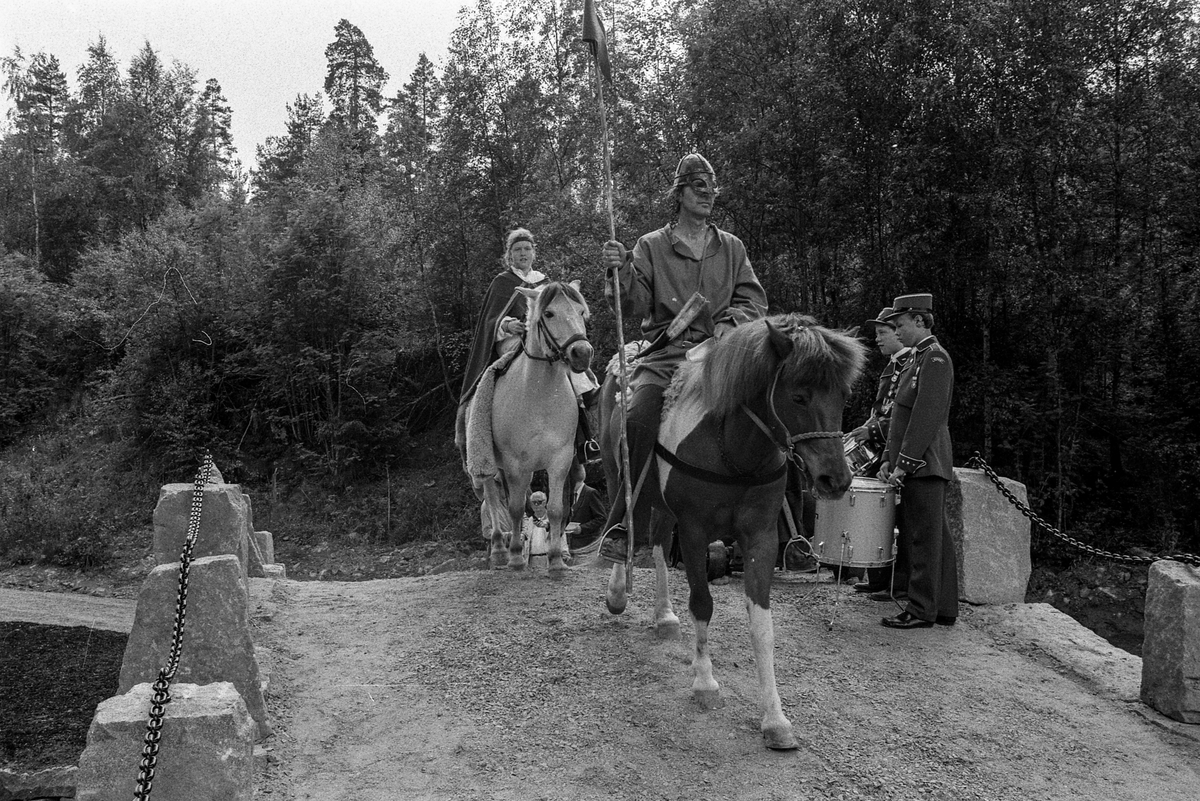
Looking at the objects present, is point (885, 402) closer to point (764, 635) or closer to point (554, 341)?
point (554, 341)

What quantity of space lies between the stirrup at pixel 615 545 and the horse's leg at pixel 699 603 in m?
0.81

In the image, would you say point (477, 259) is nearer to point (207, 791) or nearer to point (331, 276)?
point (331, 276)

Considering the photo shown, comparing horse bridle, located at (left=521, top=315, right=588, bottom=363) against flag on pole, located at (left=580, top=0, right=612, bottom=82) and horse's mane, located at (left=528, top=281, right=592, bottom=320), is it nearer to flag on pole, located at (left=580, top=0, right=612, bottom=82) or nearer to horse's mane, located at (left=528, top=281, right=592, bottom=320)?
horse's mane, located at (left=528, top=281, right=592, bottom=320)

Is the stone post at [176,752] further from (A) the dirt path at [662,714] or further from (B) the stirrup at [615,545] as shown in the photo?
(B) the stirrup at [615,545]

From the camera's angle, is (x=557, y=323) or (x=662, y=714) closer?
(x=662, y=714)

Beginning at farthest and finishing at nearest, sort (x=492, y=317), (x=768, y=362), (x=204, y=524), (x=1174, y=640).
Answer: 1. (x=492, y=317)
2. (x=204, y=524)
3. (x=1174, y=640)
4. (x=768, y=362)

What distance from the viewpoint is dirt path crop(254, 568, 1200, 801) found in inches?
163

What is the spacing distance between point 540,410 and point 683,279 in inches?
90.7

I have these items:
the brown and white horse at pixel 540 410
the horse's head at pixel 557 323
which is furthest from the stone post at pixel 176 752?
the brown and white horse at pixel 540 410

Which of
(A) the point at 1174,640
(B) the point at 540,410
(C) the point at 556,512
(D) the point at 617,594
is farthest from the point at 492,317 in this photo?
(A) the point at 1174,640

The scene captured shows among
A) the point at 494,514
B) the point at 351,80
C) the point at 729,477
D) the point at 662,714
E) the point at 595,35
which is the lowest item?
the point at 662,714

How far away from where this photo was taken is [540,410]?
295 inches

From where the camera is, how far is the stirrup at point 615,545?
5.55 m

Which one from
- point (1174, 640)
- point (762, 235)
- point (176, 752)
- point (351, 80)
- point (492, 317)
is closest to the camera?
point (176, 752)
